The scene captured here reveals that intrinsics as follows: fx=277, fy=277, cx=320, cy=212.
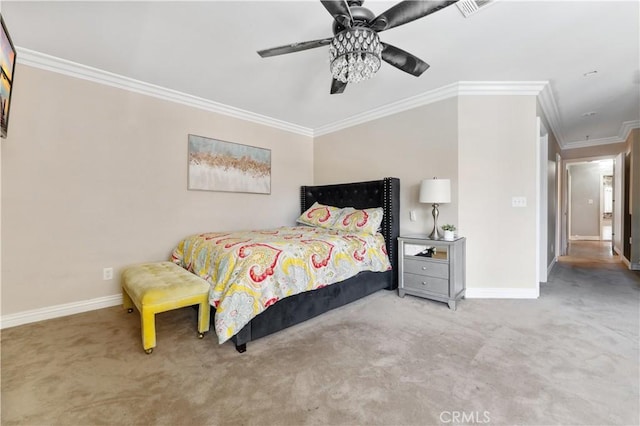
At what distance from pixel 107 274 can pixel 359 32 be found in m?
3.17

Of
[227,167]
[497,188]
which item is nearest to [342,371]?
[497,188]

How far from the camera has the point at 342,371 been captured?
173 cm

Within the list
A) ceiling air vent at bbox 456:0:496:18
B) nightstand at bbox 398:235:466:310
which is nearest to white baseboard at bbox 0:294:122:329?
nightstand at bbox 398:235:466:310

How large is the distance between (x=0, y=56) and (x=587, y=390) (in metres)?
3.87

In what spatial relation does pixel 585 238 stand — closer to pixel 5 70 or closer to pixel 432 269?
pixel 432 269

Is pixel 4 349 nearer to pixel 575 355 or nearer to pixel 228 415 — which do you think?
pixel 228 415

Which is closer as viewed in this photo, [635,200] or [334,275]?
[334,275]

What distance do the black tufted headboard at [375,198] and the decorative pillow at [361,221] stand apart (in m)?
0.12

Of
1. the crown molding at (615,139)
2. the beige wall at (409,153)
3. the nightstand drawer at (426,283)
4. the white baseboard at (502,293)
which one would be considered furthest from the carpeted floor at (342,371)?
the crown molding at (615,139)

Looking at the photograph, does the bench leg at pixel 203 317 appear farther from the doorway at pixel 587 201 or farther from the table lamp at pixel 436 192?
the doorway at pixel 587 201

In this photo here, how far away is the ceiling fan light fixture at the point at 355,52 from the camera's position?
1548mm

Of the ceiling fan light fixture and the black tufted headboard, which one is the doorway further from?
the ceiling fan light fixture

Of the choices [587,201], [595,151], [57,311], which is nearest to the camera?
[57,311]

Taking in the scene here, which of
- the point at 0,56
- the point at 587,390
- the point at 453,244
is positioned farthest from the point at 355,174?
the point at 0,56
